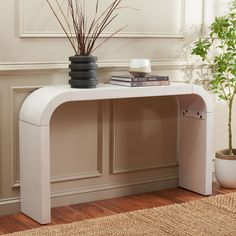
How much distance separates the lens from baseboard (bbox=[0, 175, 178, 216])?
339 centimetres

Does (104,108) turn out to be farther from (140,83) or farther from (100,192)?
(100,192)

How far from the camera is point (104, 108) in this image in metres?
3.64

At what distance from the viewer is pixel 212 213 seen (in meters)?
3.35

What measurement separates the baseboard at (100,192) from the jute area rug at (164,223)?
36 centimetres

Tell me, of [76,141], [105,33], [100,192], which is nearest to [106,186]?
[100,192]

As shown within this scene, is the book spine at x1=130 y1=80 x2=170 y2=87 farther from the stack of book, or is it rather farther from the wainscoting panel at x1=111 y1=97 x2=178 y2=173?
the wainscoting panel at x1=111 y1=97 x2=178 y2=173

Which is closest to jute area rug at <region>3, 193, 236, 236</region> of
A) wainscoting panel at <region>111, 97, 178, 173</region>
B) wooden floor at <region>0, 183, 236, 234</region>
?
wooden floor at <region>0, 183, 236, 234</region>

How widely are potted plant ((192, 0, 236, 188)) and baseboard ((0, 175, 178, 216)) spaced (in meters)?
0.33

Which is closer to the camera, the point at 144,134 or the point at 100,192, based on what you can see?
the point at 100,192

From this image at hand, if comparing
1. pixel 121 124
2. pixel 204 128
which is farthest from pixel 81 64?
pixel 204 128

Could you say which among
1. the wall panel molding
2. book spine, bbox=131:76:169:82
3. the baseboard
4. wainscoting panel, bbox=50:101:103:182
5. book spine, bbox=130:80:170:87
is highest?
the wall panel molding

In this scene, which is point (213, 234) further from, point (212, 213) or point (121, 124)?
point (121, 124)

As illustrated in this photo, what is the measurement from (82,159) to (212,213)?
2.69 ft

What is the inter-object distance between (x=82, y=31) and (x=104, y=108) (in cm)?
48
